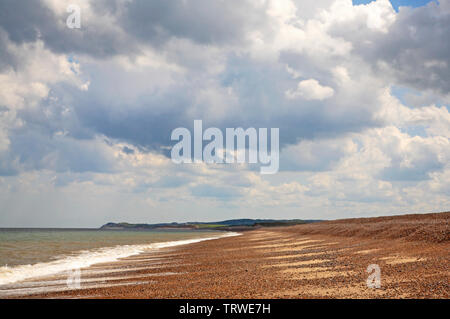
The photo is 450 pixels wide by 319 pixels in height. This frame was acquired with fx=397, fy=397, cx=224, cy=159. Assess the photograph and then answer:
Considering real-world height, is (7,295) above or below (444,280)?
below

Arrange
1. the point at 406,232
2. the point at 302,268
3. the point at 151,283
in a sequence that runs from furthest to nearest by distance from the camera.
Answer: the point at 406,232, the point at 302,268, the point at 151,283

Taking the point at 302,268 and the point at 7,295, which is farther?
the point at 302,268

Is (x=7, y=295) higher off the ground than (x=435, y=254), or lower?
lower

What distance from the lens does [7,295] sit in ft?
62.0

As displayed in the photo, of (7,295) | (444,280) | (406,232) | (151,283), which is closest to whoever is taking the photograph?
(444,280)

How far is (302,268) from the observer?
72.2 ft

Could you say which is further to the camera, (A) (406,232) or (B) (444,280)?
(A) (406,232)

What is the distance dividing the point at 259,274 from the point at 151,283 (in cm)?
563
